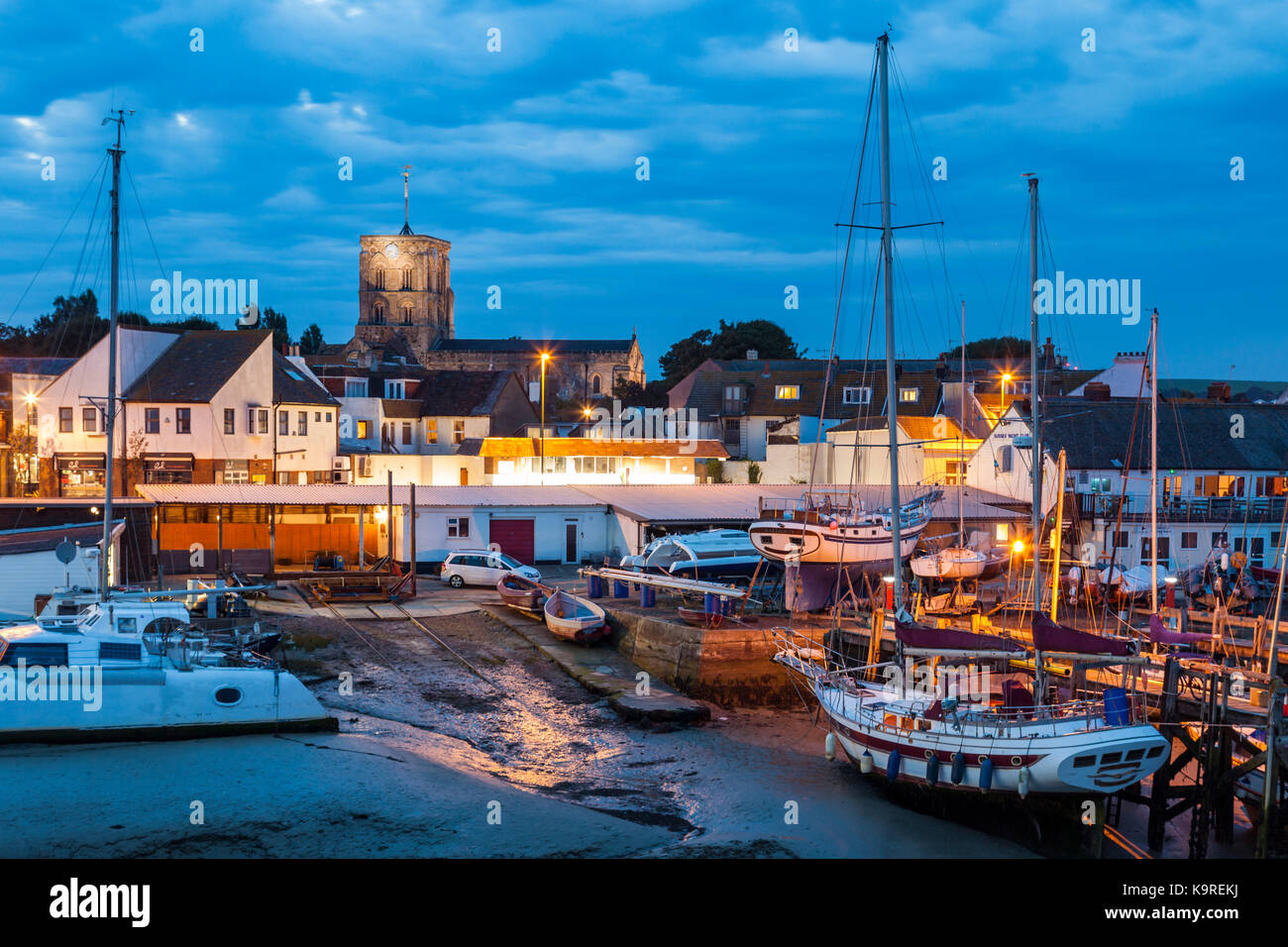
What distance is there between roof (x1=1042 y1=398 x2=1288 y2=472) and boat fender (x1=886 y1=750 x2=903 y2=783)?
26.7 metres

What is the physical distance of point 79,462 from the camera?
50500 millimetres

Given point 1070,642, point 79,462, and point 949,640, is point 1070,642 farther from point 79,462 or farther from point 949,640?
point 79,462

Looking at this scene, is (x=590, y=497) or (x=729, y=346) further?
(x=729, y=346)

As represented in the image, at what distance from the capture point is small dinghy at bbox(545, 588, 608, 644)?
33312 millimetres

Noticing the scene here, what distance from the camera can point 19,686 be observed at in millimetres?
21719

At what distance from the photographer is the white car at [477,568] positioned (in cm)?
4075

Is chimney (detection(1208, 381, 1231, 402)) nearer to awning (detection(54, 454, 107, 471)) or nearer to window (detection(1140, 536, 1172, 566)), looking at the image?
window (detection(1140, 536, 1172, 566))

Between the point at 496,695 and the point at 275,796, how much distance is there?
31.5 ft

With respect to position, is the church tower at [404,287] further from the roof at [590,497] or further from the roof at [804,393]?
the roof at [590,497]

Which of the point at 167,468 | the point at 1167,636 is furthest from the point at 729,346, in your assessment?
the point at 1167,636

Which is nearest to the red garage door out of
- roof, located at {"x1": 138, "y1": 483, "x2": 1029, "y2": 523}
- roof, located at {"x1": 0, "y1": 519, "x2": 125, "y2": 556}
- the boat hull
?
roof, located at {"x1": 138, "y1": 483, "x2": 1029, "y2": 523}

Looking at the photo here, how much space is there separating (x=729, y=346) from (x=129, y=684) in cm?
9414

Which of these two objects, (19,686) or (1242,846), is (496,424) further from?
(1242,846)
